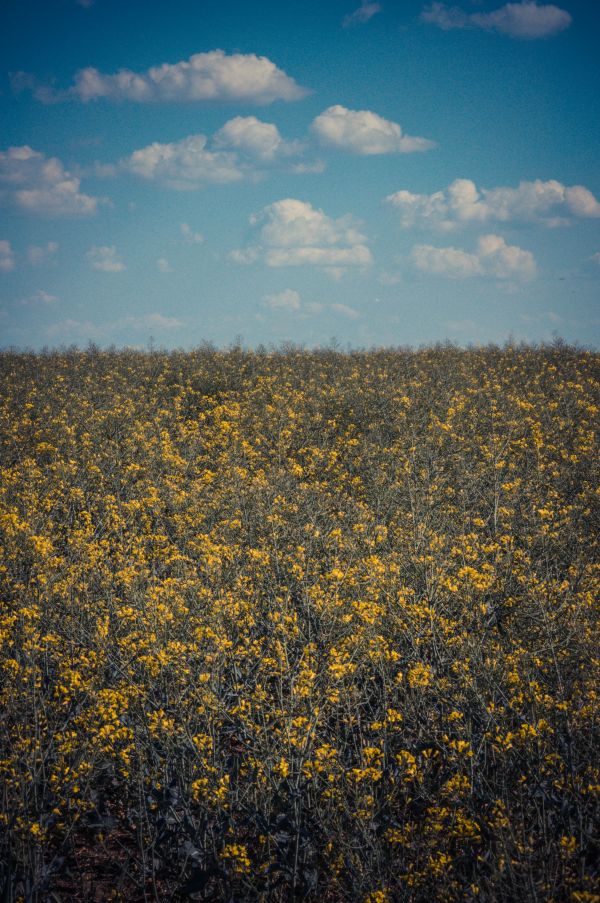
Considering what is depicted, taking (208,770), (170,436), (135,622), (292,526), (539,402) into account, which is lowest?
(208,770)

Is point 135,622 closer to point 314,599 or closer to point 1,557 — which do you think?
point 314,599

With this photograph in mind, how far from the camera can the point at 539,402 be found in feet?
49.5

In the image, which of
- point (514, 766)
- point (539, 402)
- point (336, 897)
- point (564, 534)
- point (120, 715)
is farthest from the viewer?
point (539, 402)

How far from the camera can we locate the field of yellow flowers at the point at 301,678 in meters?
3.74

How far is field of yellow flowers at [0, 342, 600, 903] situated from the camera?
374 centimetres

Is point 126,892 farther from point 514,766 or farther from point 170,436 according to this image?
point 170,436

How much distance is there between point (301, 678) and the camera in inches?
190

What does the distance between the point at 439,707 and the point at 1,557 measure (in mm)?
5867

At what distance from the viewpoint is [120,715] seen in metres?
4.88

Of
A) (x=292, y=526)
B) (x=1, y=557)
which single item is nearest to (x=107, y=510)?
(x=1, y=557)

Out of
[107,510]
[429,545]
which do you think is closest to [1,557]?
[107,510]

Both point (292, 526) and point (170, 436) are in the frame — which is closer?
point (292, 526)

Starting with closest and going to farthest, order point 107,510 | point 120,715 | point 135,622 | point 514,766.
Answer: point 514,766
point 120,715
point 135,622
point 107,510

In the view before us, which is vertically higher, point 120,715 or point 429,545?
point 429,545
